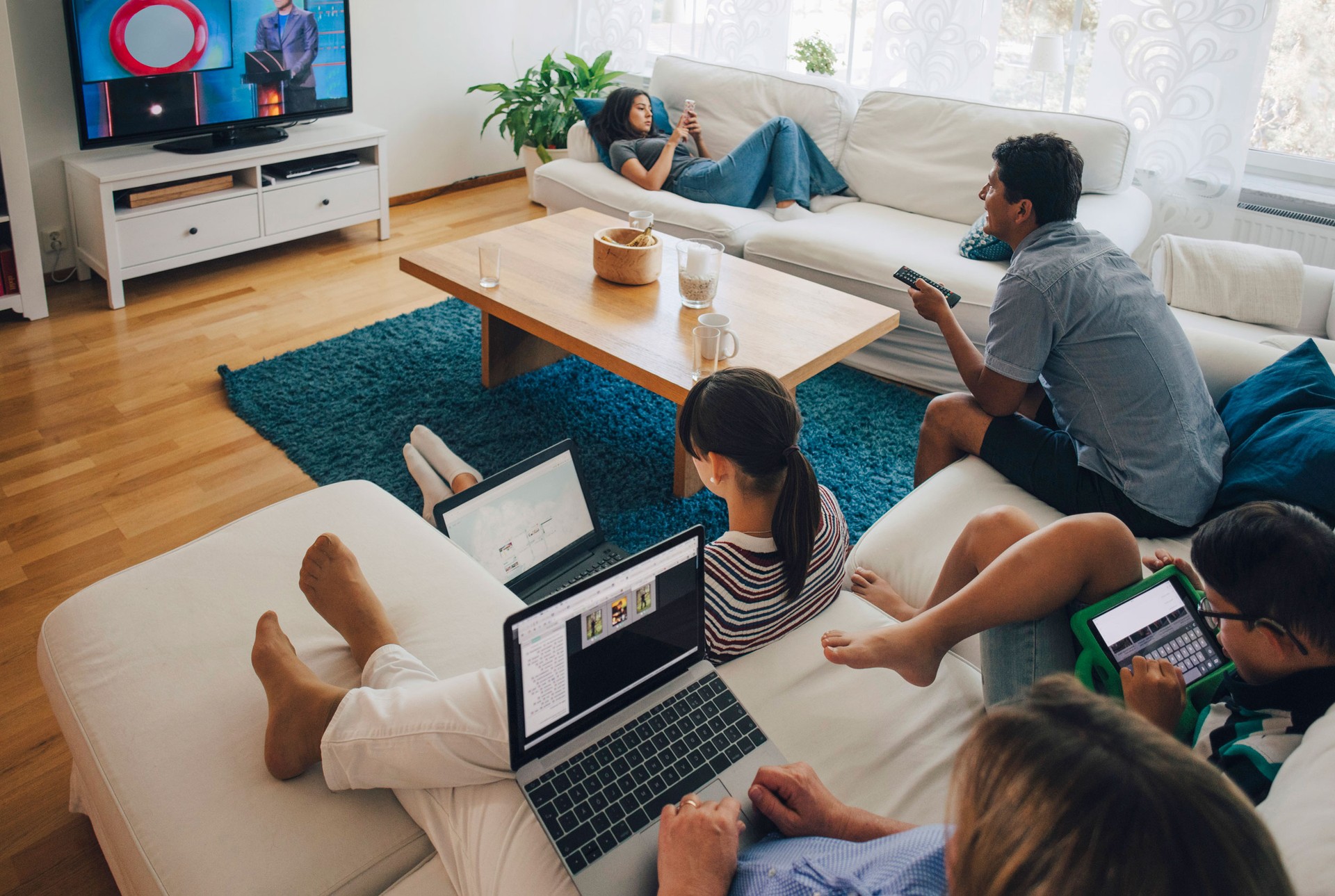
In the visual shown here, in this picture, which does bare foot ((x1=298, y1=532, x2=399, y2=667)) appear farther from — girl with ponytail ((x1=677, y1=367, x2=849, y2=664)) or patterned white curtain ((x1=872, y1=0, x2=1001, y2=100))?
patterned white curtain ((x1=872, y1=0, x2=1001, y2=100))

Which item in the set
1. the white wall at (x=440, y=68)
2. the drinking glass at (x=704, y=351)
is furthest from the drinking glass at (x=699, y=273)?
the white wall at (x=440, y=68)

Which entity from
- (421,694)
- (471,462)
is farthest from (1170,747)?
(471,462)

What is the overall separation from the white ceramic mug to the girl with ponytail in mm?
806

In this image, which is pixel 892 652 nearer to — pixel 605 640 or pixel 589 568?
pixel 605 640

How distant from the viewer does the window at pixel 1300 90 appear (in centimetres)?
336

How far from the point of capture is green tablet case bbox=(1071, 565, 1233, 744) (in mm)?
1336

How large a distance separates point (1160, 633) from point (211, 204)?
3517mm

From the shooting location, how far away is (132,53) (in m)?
3.34

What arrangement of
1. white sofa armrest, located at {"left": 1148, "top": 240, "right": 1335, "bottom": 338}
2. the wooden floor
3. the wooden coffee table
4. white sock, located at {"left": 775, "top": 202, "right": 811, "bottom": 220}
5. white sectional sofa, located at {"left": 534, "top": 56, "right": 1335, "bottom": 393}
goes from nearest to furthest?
the wooden floor, the wooden coffee table, white sofa armrest, located at {"left": 1148, "top": 240, "right": 1335, "bottom": 338}, white sectional sofa, located at {"left": 534, "top": 56, "right": 1335, "bottom": 393}, white sock, located at {"left": 775, "top": 202, "right": 811, "bottom": 220}

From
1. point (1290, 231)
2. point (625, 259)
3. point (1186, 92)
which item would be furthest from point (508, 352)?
point (1290, 231)

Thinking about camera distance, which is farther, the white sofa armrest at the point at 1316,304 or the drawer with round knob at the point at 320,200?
the drawer with round knob at the point at 320,200

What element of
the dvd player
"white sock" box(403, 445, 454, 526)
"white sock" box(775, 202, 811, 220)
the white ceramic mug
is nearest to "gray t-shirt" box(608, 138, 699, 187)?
"white sock" box(775, 202, 811, 220)

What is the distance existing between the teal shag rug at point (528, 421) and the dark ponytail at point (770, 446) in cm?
93

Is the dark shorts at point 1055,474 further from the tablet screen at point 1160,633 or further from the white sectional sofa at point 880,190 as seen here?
the white sectional sofa at point 880,190
